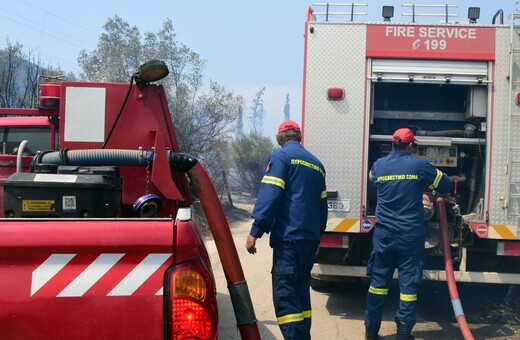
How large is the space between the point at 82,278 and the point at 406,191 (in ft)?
12.8

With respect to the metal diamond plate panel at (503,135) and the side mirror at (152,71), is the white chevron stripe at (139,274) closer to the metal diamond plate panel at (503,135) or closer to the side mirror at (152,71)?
the side mirror at (152,71)

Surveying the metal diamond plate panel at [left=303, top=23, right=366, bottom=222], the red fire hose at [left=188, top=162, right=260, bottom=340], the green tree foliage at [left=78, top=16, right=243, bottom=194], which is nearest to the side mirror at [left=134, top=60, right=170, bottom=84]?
the red fire hose at [left=188, top=162, right=260, bottom=340]

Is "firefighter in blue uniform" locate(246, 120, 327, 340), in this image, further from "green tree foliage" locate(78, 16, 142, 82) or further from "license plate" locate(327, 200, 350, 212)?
"green tree foliage" locate(78, 16, 142, 82)

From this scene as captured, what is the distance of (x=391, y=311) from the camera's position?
6395 millimetres

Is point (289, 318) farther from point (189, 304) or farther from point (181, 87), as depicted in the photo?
point (181, 87)

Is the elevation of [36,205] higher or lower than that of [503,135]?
lower

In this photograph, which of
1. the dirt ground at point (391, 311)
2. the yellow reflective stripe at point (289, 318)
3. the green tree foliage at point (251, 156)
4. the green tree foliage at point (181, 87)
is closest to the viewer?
the yellow reflective stripe at point (289, 318)

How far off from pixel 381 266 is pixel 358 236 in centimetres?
83

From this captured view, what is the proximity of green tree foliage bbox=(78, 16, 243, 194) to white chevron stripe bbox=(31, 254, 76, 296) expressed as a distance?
40.0 feet

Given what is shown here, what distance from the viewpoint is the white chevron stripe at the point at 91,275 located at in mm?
1896

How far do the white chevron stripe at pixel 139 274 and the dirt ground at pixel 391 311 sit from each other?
3.60 meters

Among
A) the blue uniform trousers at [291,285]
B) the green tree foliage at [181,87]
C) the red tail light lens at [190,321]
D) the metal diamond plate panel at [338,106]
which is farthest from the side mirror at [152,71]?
the green tree foliage at [181,87]

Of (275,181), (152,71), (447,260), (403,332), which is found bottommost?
(403,332)

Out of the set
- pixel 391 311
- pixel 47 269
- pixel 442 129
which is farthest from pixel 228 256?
pixel 442 129
